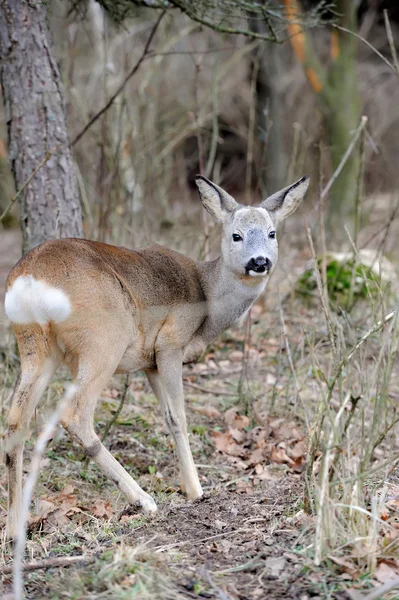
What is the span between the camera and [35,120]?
6.36 meters

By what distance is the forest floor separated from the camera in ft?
11.6

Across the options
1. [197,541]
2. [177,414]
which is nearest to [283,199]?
[177,414]

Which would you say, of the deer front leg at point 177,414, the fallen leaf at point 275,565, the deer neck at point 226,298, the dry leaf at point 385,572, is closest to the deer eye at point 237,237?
the deer neck at point 226,298

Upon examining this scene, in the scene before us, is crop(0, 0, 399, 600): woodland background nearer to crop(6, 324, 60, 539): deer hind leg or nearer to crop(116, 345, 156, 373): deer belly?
crop(6, 324, 60, 539): deer hind leg

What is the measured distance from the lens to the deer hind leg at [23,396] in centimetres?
482

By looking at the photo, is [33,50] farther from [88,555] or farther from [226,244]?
[88,555]

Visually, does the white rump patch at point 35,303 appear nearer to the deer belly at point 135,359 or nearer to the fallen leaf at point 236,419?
the deer belly at point 135,359

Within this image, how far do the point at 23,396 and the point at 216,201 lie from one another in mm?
2186

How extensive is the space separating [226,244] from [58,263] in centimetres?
148

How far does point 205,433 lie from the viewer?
22.1ft

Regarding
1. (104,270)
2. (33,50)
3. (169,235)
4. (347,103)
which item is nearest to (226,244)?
(104,270)

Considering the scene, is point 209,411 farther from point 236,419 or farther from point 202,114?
point 202,114

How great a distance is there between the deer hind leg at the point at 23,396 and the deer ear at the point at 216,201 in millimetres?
1777

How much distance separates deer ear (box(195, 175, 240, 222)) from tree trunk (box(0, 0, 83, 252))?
1.16 meters
